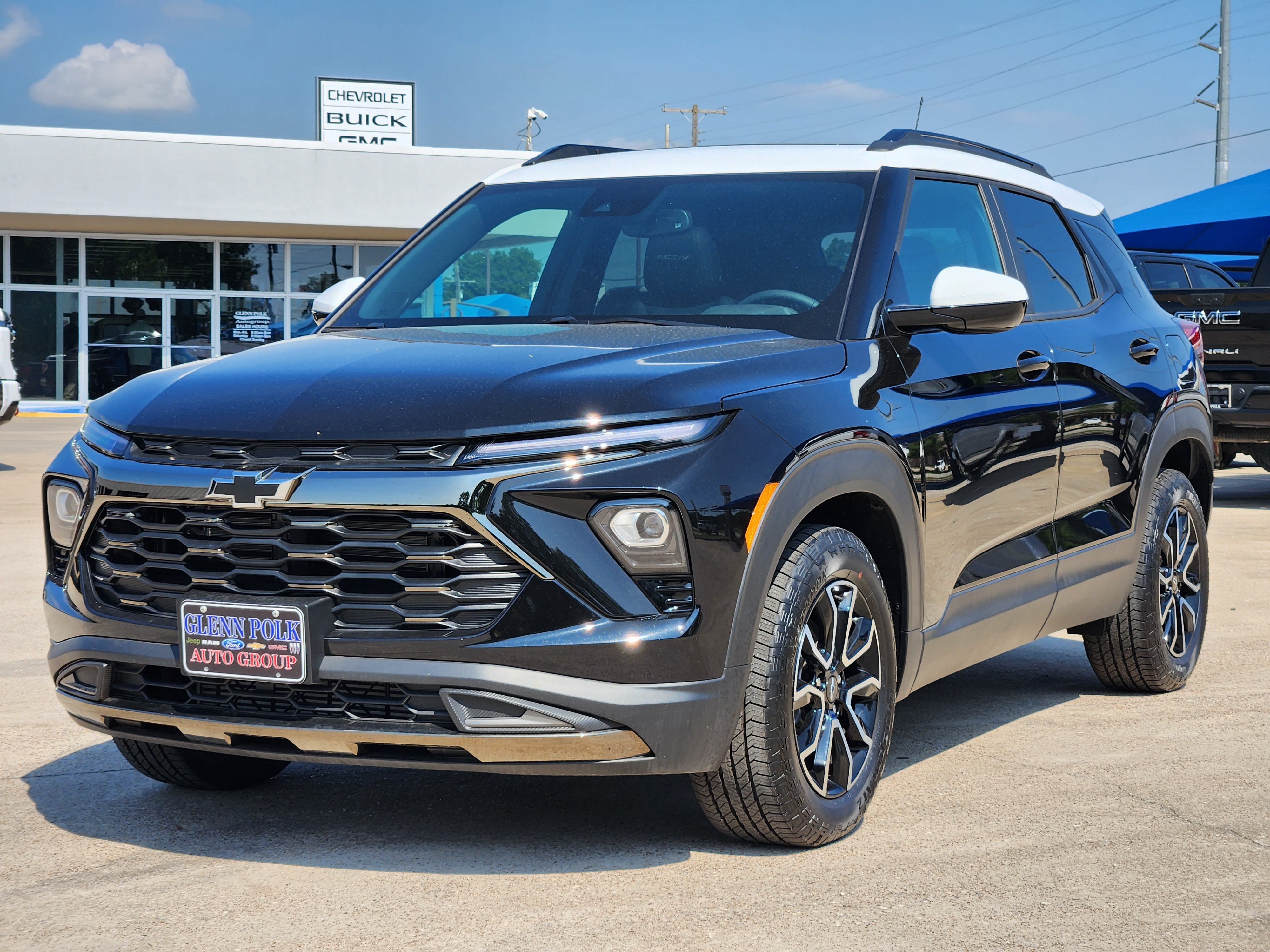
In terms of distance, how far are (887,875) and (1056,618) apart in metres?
1.65

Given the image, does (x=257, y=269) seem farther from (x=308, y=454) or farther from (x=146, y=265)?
(x=308, y=454)

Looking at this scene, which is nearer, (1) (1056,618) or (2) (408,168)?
(1) (1056,618)

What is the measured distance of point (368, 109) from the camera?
36.8 meters

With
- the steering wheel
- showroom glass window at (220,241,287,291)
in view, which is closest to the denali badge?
the steering wheel

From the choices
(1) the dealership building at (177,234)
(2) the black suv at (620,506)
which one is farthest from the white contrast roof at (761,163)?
(1) the dealership building at (177,234)

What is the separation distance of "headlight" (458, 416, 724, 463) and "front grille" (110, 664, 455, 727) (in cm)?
54

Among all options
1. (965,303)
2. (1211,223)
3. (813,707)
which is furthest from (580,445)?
(1211,223)

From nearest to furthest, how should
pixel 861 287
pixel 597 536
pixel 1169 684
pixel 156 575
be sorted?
pixel 597 536 < pixel 156 575 < pixel 861 287 < pixel 1169 684

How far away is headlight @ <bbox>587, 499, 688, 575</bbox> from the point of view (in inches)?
123

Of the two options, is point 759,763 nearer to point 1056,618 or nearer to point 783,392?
point 783,392

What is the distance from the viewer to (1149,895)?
3.41 metres

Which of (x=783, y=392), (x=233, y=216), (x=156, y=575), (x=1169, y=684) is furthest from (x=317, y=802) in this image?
(x=233, y=216)

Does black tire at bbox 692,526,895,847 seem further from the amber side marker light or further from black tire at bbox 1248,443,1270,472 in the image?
black tire at bbox 1248,443,1270,472

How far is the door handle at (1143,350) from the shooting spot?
17.6ft
